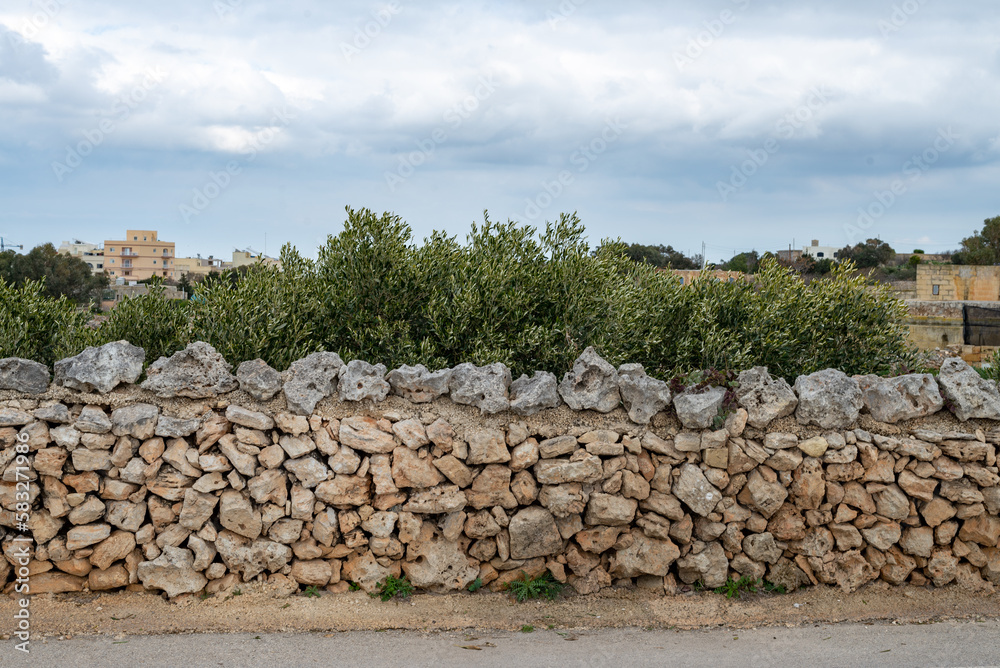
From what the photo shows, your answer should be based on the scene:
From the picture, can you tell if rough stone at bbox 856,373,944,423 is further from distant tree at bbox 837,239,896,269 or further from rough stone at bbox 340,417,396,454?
distant tree at bbox 837,239,896,269

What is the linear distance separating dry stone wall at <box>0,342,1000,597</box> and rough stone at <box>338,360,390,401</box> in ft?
0.06

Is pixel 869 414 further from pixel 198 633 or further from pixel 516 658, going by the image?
pixel 198 633

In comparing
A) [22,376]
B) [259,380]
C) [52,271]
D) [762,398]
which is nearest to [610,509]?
[762,398]

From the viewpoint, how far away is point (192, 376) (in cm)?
636

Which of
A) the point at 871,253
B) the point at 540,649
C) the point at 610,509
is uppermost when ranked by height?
the point at 871,253

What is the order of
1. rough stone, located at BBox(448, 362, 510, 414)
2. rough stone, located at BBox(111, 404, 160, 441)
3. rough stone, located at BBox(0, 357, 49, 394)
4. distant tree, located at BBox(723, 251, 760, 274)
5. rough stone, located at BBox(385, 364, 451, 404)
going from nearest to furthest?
1. rough stone, located at BBox(111, 404, 160, 441)
2. rough stone, located at BBox(0, 357, 49, 394)
3. rough stone, located at BBox(448, 362, 510, 414)
4. rough stone, located at BBox(385, 364, 451, 404)
5. distant tree, located at BBox(723, 251, 760, 274)

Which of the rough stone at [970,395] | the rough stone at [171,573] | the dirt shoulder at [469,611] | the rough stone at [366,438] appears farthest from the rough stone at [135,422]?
the rough stone at [970,395]

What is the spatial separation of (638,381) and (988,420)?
10.4 feet

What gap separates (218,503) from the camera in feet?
20.7

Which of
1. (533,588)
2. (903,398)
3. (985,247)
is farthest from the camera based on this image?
(985,247)

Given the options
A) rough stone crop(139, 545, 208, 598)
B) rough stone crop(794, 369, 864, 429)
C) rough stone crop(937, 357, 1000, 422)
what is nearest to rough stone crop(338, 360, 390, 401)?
rough stone crop(139, 545, 208, 598)

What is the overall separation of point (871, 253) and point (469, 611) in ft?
199

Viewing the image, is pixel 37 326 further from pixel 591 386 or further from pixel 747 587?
pixel 747 587

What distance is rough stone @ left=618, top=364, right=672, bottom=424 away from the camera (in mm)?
6523
